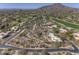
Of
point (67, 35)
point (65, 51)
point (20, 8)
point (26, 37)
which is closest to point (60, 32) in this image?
point (67, 35)

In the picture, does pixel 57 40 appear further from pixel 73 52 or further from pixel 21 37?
pixel 21 37

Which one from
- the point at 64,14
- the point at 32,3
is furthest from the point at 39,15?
the point at 64,14

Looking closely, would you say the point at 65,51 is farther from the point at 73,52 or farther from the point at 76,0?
the point at 76,0

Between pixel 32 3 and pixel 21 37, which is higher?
pixel 32 3

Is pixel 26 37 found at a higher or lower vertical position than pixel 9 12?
lower
